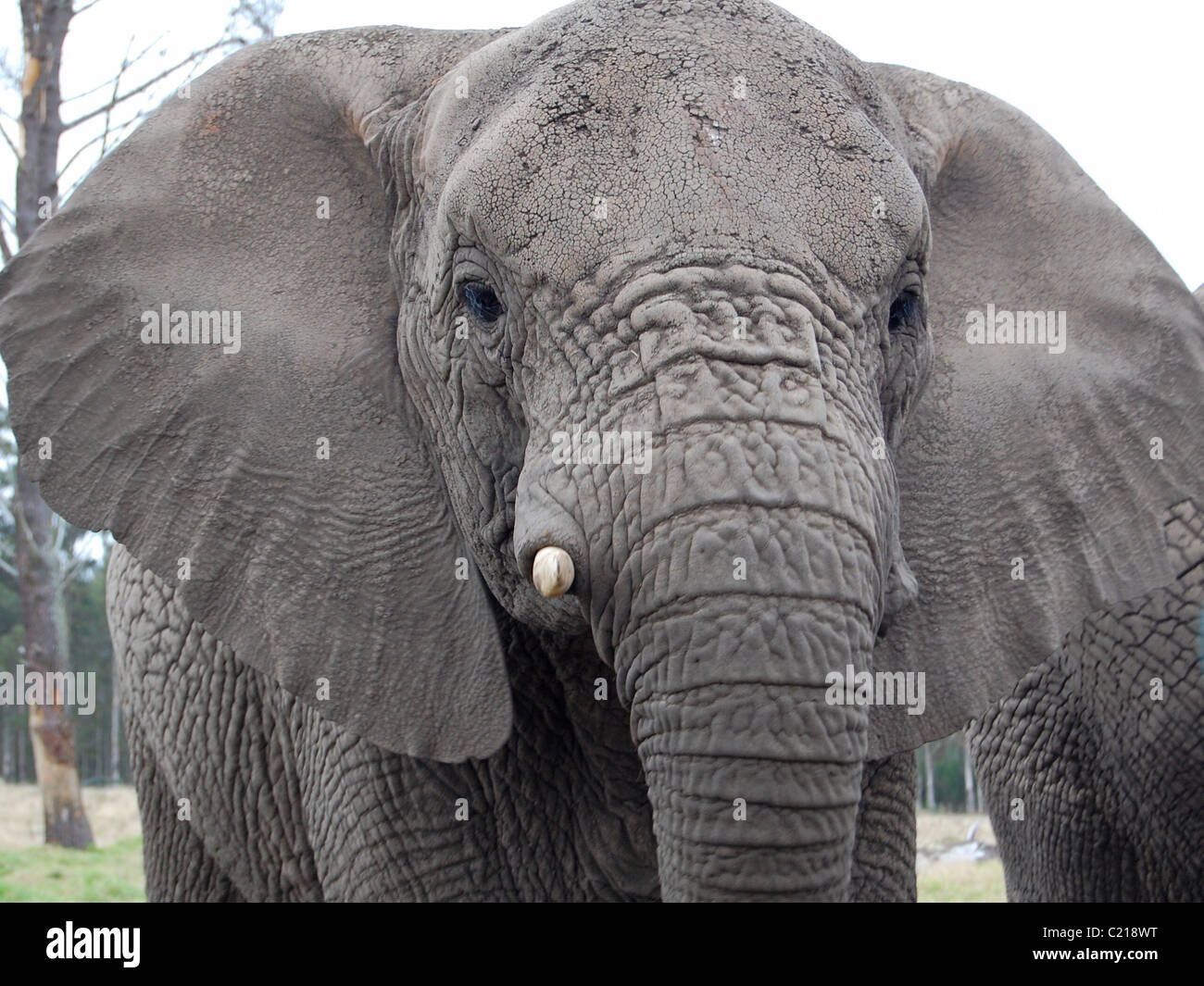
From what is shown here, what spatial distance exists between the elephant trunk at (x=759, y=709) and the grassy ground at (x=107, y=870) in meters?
4.52

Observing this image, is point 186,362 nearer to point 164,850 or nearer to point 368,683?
point 368,683

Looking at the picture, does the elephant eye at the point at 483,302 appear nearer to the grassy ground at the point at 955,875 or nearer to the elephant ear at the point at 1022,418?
the elephant ear at the point at 1022,418

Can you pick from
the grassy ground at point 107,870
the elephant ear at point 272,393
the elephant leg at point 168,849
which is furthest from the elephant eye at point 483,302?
the grassy ground at point 107,870

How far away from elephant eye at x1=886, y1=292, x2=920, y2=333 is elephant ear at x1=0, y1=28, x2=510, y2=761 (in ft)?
3.36

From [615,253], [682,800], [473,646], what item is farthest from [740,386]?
[473,646]

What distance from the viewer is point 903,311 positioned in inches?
117

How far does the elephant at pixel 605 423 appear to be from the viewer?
95.4 inches

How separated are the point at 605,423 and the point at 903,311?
2.54ft

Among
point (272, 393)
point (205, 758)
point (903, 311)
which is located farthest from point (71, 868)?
point (903, 311)

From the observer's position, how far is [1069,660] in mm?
5184

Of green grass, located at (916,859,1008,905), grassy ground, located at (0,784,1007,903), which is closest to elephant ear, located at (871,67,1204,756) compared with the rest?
grassy ground, located at (0,784,1007,903)

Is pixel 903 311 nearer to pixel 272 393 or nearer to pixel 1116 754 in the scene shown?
pixel 272 393
